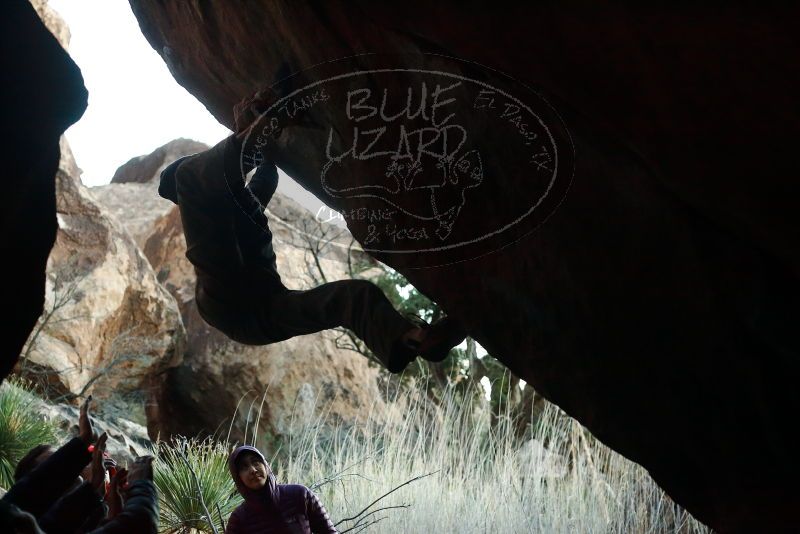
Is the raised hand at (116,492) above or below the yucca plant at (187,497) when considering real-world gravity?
below

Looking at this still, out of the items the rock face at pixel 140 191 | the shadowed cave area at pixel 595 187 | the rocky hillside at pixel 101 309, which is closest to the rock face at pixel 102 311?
the rocky hillside at pixel 101 309

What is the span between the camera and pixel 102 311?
10.2 metres

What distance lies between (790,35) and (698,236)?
80cm

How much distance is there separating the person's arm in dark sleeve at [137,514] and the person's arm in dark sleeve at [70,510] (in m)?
0.24

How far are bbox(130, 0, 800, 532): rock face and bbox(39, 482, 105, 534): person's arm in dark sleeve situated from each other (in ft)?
4.07

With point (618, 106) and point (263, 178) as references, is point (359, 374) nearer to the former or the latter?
point (263, 178)

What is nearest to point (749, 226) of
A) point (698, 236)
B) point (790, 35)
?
point (698, 236)

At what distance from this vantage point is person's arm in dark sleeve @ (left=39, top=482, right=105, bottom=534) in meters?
2.46

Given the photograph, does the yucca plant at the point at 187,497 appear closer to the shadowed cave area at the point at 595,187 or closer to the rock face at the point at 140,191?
the shadowed cave area at the point at 595,187

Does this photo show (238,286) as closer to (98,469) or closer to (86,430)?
(98,469)

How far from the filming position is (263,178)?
362cm

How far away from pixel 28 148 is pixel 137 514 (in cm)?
105

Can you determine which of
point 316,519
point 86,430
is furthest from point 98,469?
point 316,519

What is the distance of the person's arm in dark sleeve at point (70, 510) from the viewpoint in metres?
2.46
